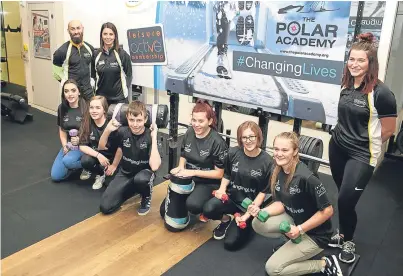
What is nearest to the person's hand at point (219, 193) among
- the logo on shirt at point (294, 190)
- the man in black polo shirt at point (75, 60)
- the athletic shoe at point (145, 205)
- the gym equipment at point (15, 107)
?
the logo on shirt at point (294, 190)

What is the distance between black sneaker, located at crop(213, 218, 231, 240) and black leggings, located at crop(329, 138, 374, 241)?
0.81 m

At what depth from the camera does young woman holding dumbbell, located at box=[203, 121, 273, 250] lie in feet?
Answer: 8.18

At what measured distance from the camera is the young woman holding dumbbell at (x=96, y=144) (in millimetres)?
3271

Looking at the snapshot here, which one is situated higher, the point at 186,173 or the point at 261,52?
the point at 261,52

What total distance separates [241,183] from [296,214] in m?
0.45

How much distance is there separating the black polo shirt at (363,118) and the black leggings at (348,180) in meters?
0.05

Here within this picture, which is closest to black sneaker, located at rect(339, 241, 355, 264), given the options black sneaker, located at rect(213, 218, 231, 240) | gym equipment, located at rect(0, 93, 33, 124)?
black sneaker, located at rect(213, 218, 231, 240)

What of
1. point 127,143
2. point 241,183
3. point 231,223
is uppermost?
point 127,143

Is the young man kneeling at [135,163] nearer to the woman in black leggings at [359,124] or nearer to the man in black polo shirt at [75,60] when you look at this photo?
the man in black polo shirt at [75,60]

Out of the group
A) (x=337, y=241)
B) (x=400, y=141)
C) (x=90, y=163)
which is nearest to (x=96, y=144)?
(x=90, y=163)

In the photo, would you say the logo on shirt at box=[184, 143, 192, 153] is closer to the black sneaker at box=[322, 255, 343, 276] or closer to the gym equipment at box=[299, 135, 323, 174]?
the gym equipment at box=[299, 135, 323, 174]

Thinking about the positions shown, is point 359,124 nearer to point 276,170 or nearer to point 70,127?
point 276,170

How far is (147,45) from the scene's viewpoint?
3.46m

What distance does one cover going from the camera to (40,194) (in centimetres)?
332
